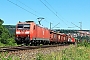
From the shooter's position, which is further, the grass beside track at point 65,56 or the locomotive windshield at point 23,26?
the locomotive windshield at point 23,26

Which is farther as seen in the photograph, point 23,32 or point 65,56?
point 23,32

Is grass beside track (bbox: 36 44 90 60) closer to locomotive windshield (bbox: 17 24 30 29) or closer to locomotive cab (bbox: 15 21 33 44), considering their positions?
locomotive cab (bbox: 15 21 33 44)

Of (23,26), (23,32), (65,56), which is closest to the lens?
(65,56)

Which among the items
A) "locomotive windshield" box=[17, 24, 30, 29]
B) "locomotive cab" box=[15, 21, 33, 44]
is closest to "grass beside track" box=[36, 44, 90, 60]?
"locomotive cab" box=[15, 21, 33, 44]

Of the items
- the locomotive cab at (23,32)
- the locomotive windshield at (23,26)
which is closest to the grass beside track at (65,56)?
the locomotive cab at (23,32)

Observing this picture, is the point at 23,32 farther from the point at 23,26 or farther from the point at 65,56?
the point at 65,56

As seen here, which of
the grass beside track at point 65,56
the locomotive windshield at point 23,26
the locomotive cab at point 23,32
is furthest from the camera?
the locomotive windshield at point 23,26

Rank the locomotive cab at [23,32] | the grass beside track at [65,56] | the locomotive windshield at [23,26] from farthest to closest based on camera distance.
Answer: the locomotive windshield at [23,26], the locomotive cab at [23,32], the grass beside track at [65,56]

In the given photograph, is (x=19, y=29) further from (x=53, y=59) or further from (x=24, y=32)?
(x=53, y=59)

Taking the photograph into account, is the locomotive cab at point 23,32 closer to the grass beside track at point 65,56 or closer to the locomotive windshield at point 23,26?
the locomotive windshield at point 23,26

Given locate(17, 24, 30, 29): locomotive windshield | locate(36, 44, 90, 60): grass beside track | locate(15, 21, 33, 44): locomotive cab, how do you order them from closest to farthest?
locate(36, 44, 90, 60): grass beside track, locate(15, 21, 33, 44): locomotive cab, locate(17, 24, 30, 29): locomotive windshield

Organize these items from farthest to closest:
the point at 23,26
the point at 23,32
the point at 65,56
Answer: the point at 23,26
the point at 23,32
the point at 65,56

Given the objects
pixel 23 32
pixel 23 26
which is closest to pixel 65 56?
pixel 23 32

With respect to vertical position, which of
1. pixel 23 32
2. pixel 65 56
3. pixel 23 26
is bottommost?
pixel 65 56
